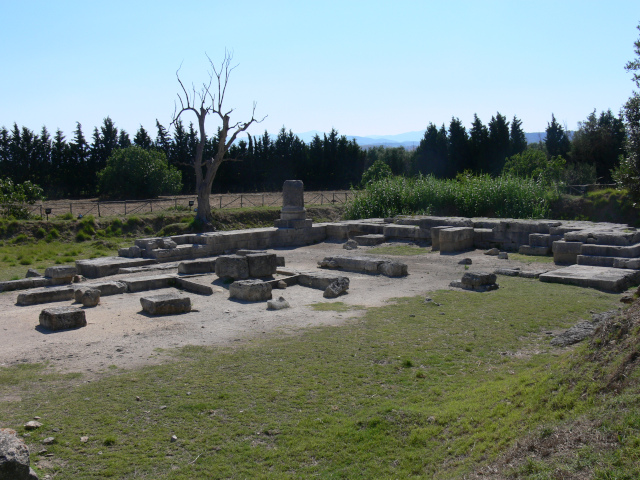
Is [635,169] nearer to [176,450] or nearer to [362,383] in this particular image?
[362,383]

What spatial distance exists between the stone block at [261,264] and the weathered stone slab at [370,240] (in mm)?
6428

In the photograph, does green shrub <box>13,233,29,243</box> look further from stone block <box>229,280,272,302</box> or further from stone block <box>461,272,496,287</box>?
stone block <box>461,272,496,287</box>

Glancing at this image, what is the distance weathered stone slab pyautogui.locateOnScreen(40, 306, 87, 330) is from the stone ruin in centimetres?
126

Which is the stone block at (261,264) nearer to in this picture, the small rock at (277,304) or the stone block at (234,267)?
the stone block at (234,267)

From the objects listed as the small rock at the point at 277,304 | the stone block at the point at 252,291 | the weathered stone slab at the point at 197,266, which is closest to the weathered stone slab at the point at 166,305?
the stone block at the point at 252,291

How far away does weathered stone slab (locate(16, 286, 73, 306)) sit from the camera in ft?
36.8

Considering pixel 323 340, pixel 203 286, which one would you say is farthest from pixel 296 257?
pixel 323 340

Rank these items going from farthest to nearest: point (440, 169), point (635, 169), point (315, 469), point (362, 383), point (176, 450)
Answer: point (440, 169) → point (635, 169) → point (362, 383) → point (176, 450) → point (315, 469)

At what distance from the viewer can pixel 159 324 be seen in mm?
9492

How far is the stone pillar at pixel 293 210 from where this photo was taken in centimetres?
2016

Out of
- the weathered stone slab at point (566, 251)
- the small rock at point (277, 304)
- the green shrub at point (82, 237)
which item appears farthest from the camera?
the green shrub at point (82, 237)

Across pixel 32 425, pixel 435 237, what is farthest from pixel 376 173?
pixel 32 425

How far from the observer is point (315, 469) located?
4.74m

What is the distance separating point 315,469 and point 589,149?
137 ft
